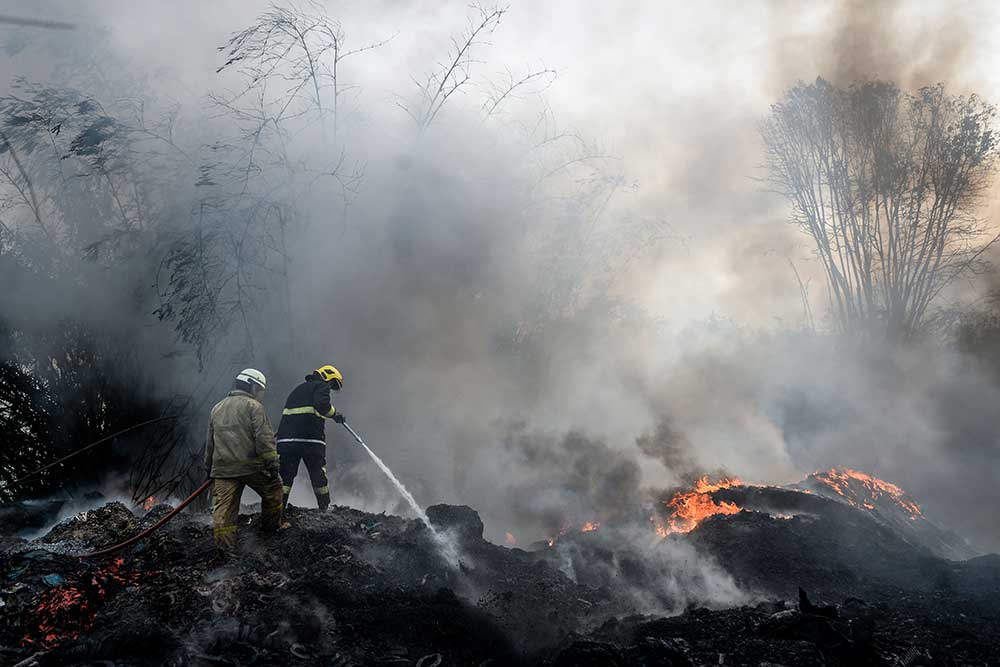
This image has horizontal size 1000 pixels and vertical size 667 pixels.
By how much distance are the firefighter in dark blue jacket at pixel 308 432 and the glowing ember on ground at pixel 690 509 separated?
4.71 metres

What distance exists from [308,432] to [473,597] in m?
2.80

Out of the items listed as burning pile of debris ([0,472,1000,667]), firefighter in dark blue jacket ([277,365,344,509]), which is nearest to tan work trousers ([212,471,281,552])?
burning pile of debris ([0,472,1000,667])

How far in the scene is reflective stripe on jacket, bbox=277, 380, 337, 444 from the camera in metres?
6.76

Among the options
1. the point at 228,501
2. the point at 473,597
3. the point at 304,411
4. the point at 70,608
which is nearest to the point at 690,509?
the point at 473,597

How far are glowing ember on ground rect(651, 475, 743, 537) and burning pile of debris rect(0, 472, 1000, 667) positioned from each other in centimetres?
55

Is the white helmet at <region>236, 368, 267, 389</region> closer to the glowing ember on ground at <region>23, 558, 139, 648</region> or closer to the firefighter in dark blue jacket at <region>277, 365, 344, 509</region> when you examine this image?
the firefighter in dark blue jacket at <region>277, 365, 344, 509</region>

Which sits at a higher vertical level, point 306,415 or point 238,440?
point 306,415

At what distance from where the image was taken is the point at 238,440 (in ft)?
17.1

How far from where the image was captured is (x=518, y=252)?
553 inches

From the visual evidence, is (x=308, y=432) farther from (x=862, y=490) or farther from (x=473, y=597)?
(x=862, y=490)

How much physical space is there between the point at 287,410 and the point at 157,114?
23.3 ft

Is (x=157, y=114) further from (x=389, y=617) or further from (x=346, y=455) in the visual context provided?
(x=389, y=617)

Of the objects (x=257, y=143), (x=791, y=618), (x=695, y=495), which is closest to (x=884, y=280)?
(x=695, y=495)

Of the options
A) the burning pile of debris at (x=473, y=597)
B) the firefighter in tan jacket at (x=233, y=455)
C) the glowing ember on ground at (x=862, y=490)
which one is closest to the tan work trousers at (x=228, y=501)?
the firefighter in tan jacket at (x=233, y=455)
